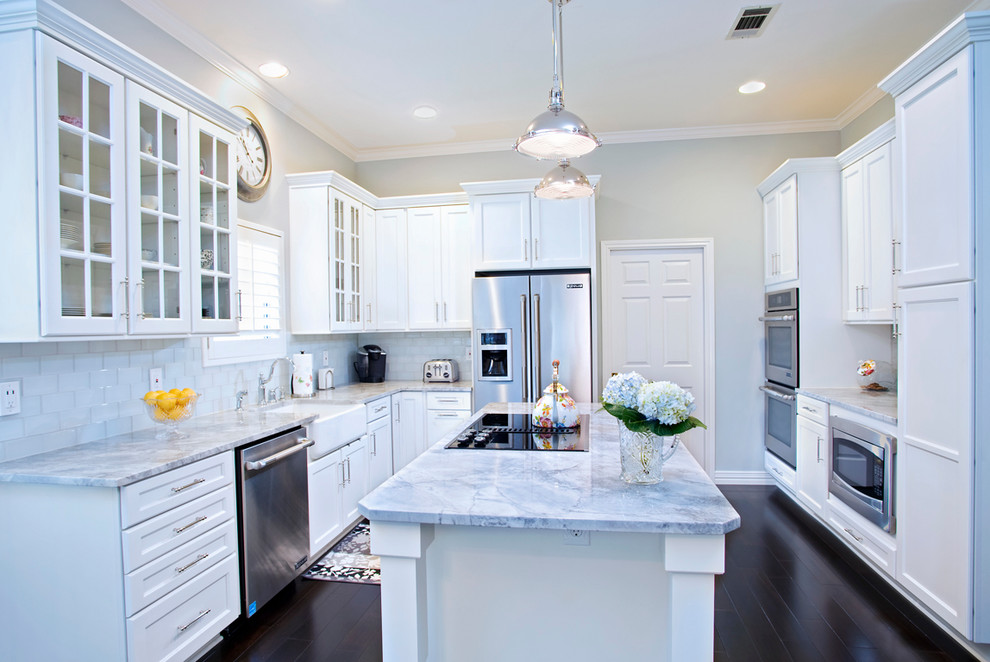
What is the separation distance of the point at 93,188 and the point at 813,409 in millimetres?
4104

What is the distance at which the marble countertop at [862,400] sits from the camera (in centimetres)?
275

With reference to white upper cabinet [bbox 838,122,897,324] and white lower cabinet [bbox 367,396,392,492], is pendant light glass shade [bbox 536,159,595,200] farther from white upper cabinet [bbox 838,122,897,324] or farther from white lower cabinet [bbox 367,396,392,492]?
white lower cabinet [bbox 367,396,392,492]

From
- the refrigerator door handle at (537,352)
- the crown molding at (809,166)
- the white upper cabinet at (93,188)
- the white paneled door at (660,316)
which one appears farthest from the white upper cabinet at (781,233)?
the white upper cabinet at (93,188)

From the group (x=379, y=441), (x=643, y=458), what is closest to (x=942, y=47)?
(x=643, y=458)

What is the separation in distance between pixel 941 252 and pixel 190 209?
3273 millimetres

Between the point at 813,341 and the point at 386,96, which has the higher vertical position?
the point at 386,96

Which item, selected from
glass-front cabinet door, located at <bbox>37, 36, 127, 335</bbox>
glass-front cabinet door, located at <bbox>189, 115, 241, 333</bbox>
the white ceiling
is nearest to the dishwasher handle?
glass-front cabinet door, located at <bbox>189, 115, 241, 333</bbox>

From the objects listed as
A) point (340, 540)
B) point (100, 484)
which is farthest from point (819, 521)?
point (100, 484)

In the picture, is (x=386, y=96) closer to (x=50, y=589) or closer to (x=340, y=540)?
(x=340, y=540)

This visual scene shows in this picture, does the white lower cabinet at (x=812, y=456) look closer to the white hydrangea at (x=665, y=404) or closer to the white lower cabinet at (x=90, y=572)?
A: the white hydrangea at (x=665, y=404)

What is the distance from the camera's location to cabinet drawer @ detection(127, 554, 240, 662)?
6.05 ft

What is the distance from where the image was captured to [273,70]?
3326mm

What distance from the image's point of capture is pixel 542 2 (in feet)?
8.70

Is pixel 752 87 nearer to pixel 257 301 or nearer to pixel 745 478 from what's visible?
pixel 745 478
